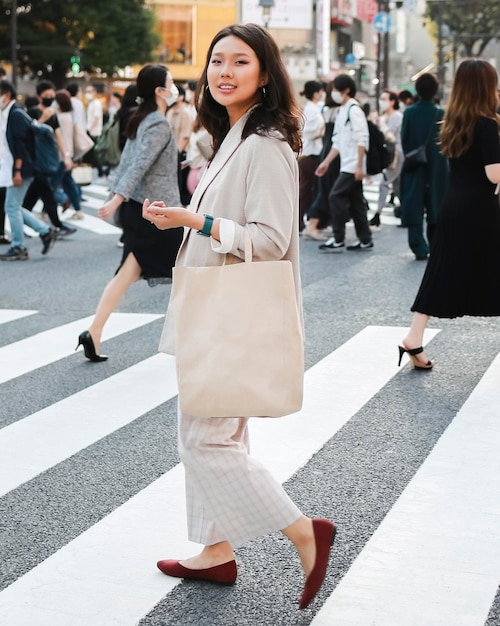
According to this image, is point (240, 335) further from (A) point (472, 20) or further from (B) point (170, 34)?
(B) point (170, 34)

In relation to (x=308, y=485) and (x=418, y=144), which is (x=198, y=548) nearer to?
(x=308, y=485)

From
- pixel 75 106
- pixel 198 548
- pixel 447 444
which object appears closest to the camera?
pixel 198 548

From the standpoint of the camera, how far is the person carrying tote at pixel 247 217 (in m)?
3.21

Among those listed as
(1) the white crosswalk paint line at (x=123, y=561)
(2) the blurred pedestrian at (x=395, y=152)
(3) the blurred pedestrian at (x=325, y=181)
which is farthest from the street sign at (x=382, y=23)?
(1) the white crosswalk paint line at (x=123, y=561)

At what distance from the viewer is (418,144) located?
36.4ft

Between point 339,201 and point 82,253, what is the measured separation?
2.80 m

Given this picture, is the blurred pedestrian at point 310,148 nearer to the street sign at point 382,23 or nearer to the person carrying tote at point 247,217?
the person carrying tote at point 247,217

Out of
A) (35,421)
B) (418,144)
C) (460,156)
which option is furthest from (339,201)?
(35,421)

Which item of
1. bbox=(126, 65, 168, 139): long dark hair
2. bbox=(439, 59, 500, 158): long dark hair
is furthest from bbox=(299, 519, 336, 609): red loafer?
bbox=(126, 65, 168, 139): long dark hair

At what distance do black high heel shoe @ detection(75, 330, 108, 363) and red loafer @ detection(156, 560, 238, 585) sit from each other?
3505mm

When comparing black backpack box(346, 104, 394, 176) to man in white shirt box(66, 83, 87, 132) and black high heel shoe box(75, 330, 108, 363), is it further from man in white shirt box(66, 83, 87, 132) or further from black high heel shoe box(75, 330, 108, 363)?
man in white shirt box(66, 83, 87, 132)

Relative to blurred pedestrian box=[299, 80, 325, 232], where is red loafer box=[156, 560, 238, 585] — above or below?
below

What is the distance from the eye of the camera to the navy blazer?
11812 mm

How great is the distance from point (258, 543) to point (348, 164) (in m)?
8.78
